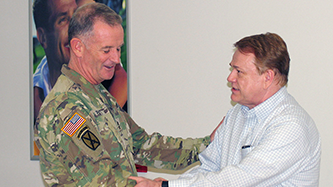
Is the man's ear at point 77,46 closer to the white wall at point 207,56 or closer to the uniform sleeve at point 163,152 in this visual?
the uniform sleeve at point 163,152

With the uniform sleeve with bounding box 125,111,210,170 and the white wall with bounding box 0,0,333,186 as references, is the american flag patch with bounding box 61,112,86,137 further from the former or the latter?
the white wall with bounding box 0,0,333,186

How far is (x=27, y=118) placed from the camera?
3.20 meters

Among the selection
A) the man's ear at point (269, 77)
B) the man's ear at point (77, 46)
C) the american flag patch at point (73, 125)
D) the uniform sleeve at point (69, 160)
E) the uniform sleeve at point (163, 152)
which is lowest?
the uniform sleeve at point (163, 152)

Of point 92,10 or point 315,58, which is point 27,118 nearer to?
point 92,10

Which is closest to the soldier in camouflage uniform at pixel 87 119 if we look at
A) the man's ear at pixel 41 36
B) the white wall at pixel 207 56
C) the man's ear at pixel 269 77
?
the man's ear at pixel 269 77

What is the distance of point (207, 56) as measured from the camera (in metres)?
2.72

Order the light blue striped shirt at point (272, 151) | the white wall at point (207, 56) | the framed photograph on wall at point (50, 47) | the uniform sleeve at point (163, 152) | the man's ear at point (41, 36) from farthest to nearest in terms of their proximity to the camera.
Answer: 1. the man's ear at point (41, 36)
2. the framed photograph on wall at point (50, 47)
3. the white wall at point (207, 56)
4. the uniform sleeve at point (163, 152)
5. the light blue striped shirt at point (272, 151)

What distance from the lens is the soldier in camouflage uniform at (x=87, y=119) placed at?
1.53m

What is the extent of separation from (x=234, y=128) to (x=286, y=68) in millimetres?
413

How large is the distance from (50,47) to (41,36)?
136mm

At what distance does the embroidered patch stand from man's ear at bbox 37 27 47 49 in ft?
5.86

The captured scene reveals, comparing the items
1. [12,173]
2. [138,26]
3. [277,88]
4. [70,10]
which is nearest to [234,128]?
[277,88]

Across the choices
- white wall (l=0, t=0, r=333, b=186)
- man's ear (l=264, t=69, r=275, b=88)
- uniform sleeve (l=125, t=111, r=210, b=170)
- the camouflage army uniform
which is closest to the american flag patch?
the camouflage army uniform

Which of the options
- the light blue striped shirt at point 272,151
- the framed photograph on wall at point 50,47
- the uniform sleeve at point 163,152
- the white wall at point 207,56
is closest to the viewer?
the light blue striped shirt at point 272,151
